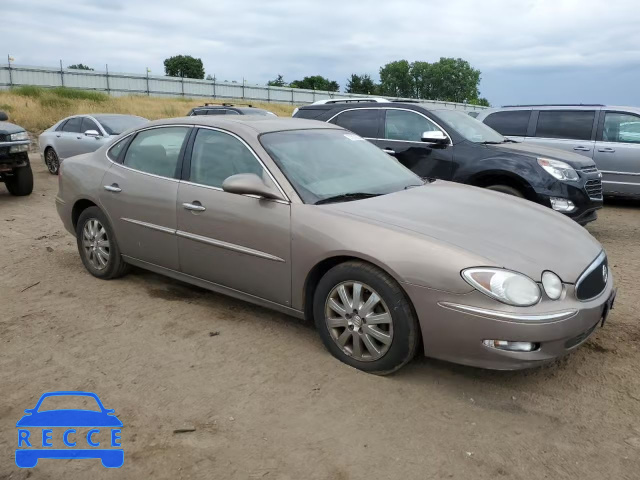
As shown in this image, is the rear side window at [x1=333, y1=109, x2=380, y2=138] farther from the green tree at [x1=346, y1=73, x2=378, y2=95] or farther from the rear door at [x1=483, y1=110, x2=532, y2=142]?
the green tree at [x1=346, y1=73, x2=378, y2=95]

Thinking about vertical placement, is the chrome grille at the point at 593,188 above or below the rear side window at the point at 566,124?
below

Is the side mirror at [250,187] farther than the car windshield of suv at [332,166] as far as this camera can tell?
No

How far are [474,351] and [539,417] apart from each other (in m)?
0.49

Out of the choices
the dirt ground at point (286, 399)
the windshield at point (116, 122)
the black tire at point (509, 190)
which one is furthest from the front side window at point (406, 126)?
the windshield at point (116, 122)

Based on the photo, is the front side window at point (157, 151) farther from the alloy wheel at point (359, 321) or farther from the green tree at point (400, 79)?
the green tree at point (400, 79)

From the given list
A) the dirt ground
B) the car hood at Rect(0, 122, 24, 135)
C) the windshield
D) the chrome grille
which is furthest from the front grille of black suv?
the windshield

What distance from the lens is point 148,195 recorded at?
14.9ft

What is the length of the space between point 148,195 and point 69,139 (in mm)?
9230

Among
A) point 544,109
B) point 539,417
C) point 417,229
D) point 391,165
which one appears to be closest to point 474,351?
point 539,417

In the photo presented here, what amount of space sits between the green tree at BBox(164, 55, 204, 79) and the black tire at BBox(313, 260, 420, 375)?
92.1 meters

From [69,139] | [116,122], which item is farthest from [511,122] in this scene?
[69,139]

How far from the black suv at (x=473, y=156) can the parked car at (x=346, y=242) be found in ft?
8.27

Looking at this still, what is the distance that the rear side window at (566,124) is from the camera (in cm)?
919

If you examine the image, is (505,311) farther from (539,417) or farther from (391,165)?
(391,165)
